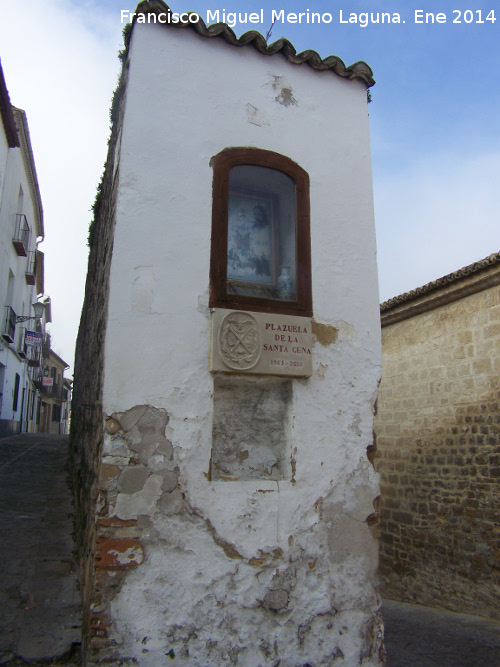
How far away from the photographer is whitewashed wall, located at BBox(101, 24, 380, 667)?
3189mm

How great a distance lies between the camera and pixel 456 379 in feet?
Answer: 22.4

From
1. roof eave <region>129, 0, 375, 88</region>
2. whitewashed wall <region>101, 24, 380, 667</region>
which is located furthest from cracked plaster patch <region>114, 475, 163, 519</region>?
roof eave <region>129, 0, 375, 88</region>

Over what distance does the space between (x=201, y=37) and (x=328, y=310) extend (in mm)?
2330

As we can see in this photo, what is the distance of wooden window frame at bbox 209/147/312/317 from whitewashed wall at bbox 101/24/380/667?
0.23 feet

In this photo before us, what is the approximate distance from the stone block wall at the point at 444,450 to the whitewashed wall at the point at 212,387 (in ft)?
9.73

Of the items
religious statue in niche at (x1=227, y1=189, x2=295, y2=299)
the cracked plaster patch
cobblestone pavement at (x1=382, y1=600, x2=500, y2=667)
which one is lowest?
cobblestone pavement at (x1=382, y1=600, x2=500, y2=667)

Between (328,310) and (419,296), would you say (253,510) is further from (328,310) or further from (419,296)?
(419,296)

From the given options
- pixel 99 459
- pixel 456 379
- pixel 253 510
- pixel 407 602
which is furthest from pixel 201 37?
pixel 407 602

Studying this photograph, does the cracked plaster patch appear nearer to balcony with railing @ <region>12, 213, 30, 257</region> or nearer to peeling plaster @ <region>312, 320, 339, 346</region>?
peeling plaster @ <region>312, 320, 339, 346</region>

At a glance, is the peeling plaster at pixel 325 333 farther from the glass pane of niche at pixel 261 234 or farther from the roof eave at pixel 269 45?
the roof eave at pixel 269 45

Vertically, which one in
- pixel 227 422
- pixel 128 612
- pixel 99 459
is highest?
pixel 227 422

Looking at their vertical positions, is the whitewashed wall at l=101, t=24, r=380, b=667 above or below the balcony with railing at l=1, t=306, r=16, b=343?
below

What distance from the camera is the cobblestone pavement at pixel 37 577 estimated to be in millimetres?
3227

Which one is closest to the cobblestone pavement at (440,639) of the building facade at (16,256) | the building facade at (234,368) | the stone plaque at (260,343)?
the building facade at (234,368)
